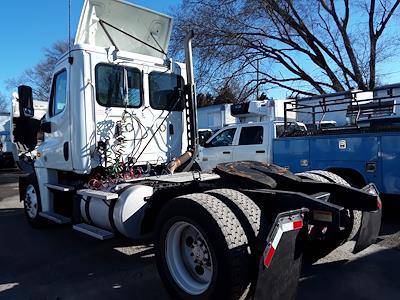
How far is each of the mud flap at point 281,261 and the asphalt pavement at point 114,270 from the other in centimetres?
90

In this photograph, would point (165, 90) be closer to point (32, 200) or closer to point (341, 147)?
point (32, 200)

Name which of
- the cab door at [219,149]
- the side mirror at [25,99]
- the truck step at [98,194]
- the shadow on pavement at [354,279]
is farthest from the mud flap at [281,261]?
the cab door at [219,149]

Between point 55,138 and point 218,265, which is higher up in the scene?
point 55,138

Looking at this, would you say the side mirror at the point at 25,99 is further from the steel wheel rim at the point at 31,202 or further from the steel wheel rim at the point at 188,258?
the steel wheel rim at the point at 188,258

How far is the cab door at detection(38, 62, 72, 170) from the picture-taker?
6.37 m

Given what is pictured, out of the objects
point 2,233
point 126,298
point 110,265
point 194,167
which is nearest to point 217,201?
point 126,298

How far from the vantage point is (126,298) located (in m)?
4.48

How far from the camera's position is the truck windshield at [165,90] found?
6859mm

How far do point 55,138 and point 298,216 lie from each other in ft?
14.6

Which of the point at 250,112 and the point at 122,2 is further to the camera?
the point at 250,112

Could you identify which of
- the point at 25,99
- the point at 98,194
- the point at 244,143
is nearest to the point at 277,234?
the point at 98,194

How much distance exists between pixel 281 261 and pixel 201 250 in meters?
0.86

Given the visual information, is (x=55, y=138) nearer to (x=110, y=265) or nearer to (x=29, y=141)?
(x=29, y=141)

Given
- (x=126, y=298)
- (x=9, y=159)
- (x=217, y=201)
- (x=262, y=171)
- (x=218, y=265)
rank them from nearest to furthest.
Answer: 1. (x=218, y=265)
2. (x=217, y=201)
3. (x=126, y=298)
4. (x=262, y=171)
5. (x=9, y=159)
